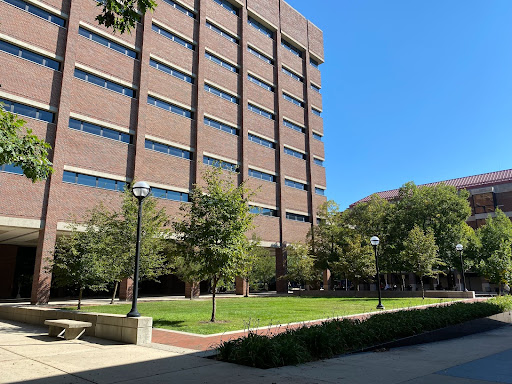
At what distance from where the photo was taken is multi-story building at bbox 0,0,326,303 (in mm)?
25656

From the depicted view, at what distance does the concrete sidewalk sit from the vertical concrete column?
53.7 feet

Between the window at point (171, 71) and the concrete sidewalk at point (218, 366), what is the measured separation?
28191 mm

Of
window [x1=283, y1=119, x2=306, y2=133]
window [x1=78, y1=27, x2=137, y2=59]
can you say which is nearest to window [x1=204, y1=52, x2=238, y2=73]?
window [x1=78, y1=27, x2=137, y2=59]

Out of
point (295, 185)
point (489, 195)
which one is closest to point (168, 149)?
point (295, 185)

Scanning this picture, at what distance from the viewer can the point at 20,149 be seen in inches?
329

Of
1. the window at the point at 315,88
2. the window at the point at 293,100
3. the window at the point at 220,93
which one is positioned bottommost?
the window at the point at 220,93

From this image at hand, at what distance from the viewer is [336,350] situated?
28.1ft

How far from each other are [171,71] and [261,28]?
1616cm

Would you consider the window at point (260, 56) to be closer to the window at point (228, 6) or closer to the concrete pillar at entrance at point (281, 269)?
the window at point (228, 6)

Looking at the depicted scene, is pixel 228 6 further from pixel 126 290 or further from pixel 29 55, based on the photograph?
pixel 126 290

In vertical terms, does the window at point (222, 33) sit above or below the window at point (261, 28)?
below

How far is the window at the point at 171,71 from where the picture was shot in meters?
Result: 33.5

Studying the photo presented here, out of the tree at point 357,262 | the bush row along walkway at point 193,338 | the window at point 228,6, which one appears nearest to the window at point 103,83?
the window at point 228,6

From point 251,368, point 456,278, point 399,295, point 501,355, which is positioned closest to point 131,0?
point 251,368
